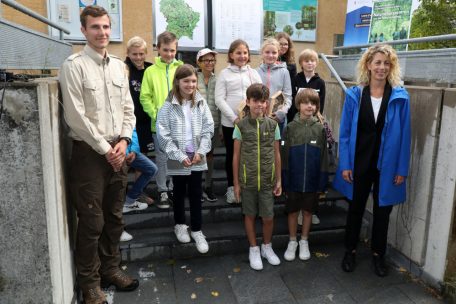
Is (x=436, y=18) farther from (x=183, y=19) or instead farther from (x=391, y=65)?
(x=391, y=65)

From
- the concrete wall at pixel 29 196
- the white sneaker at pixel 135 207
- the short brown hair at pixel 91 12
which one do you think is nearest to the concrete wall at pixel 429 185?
the white sneaker at pixel 135 207

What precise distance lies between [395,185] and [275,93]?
1631mm

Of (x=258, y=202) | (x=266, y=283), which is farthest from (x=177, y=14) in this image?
(x=266, y=283)

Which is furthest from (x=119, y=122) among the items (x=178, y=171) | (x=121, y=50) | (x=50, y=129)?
(x=121, y=50)

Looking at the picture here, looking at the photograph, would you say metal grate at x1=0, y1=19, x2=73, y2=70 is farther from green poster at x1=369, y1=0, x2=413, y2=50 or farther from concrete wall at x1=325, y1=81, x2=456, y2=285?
green poster at x1=369, y1=0, x2=413, y2=50

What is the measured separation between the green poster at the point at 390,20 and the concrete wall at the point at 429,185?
255 cm

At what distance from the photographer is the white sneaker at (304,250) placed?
3.81 metres

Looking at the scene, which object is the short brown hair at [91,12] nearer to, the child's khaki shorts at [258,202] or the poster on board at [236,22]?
the child's khaki shorts at [258,202]

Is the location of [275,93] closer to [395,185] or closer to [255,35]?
[395,185]

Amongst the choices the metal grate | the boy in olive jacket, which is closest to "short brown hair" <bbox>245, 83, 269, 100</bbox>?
the boy in olive jacket

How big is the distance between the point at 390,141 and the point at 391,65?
2.22 feet

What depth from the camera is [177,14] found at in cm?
632

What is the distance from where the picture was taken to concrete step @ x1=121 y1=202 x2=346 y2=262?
3.73 metres

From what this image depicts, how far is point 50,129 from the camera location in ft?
7.62
